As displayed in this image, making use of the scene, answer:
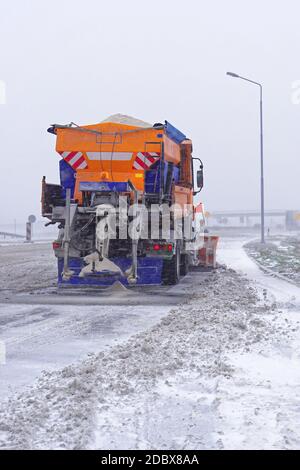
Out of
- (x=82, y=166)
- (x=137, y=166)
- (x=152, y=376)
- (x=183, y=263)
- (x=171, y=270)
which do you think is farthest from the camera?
(x=183, y=263)

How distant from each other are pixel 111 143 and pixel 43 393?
8.14 m

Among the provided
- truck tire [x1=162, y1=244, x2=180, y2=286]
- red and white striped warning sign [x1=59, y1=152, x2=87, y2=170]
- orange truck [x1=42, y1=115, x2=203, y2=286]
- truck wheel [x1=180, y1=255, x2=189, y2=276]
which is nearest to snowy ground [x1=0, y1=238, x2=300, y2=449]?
orange truck [x1=42, y1=115, x2=203, y2=286]

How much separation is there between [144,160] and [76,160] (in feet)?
4.26

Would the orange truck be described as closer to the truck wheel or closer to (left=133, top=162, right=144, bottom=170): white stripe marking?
(left=133, top=162, right=144, bottom=170): white stripe marking

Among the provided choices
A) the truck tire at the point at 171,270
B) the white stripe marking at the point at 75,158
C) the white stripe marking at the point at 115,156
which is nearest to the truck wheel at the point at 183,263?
the truck tire at the point at 171,270

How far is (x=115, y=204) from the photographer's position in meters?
12.0

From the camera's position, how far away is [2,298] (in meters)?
12.0

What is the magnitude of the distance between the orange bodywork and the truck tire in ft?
6.03

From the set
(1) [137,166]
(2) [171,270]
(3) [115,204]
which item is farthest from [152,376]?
(2) [171,270]

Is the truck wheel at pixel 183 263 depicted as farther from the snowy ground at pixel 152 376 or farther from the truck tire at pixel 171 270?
the snowy ground at pixel 152 376

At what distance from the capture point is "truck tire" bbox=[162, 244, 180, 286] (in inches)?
536

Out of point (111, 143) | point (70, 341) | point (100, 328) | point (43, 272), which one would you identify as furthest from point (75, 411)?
point (43, 272)

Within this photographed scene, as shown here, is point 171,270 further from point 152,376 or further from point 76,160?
point 152,376

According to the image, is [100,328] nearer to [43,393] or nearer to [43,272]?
[43,393]
